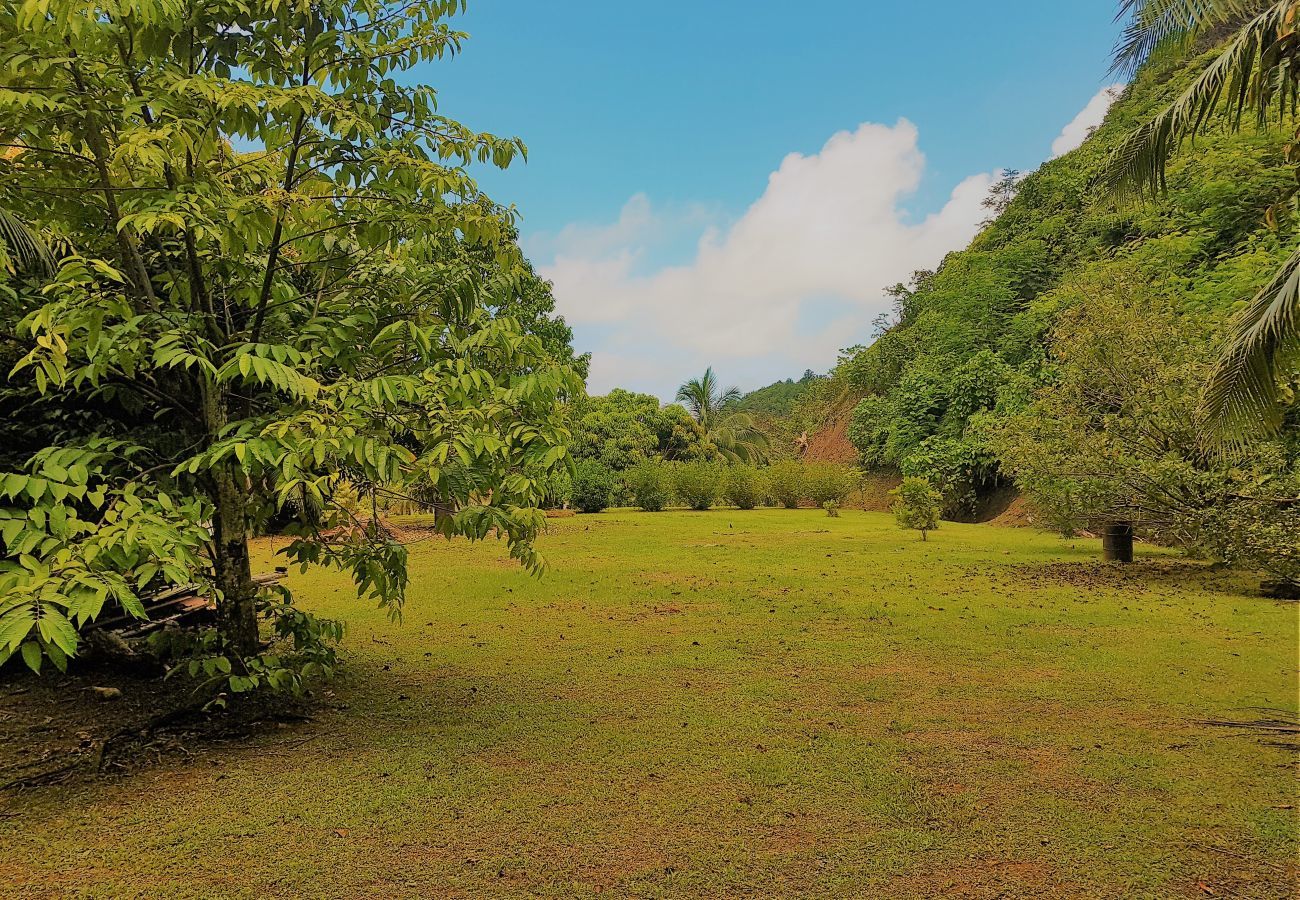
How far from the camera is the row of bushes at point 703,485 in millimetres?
23016

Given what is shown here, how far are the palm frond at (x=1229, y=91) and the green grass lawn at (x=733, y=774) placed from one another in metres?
4.12

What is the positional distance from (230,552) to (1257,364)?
6.56 metres

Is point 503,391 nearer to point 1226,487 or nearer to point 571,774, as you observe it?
point 571,774

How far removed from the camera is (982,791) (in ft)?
10.4

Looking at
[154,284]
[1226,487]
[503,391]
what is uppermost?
[154,284]

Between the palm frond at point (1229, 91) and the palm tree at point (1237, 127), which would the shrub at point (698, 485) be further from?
the palm tree at point (1237, 127)

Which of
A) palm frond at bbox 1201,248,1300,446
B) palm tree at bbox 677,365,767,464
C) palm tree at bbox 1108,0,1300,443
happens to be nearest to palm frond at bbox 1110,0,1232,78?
palm tree at bbox 1108,0,1300,443

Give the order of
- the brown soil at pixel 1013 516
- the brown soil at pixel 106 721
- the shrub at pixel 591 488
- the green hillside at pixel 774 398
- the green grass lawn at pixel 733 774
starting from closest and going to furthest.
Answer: the green grass lawn at pixel 733 774
the brown soil at pixel 106 721
the brown soil at pixel 1013 516
the shrub at pixel 591 488
the green hillside at pixel 774 398

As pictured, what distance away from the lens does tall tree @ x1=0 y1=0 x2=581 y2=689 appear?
270cm

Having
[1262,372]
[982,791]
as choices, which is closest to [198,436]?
[982,791]

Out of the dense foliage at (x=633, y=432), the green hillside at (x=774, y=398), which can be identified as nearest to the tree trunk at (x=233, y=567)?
the dense foliage at (x=633, y=432)

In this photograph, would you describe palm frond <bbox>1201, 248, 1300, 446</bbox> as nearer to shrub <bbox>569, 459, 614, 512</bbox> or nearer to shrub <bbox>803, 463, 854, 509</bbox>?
shrub <bbox>803, 463, 854, 509</bbox>

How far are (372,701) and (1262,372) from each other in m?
6.30

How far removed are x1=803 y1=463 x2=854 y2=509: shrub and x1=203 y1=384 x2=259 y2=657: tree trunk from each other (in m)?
20.6
